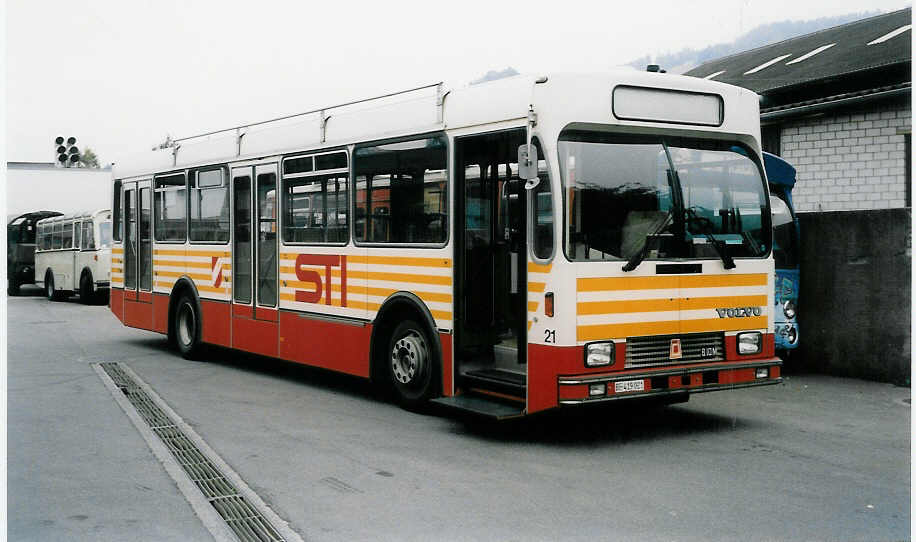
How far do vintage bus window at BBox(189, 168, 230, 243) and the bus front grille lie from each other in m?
6.64

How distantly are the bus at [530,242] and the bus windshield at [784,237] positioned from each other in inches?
142

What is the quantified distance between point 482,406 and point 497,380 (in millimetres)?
321

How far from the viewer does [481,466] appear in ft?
23.9

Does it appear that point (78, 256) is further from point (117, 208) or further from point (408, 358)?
point (408, 358)

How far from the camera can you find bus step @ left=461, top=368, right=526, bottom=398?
8.21 m

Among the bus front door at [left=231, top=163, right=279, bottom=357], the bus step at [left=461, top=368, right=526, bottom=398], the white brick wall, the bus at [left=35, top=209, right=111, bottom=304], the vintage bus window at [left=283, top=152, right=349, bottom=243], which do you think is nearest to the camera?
the bus step at [left=461, top=368, right=526, bottom=398]

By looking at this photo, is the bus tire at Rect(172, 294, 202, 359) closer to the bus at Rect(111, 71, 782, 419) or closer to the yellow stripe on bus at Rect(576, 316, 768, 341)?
the bus at Rect(111, 71, 782, 419)

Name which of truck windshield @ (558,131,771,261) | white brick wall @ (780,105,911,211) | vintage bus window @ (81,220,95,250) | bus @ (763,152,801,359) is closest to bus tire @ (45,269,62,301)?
vintage bus window @ (81,220,95,250)

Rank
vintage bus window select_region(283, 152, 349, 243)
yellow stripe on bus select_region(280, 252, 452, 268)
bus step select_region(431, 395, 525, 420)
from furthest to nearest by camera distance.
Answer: vintage bus window select_region(283, 152, 349, 243) < yellow stripe on bus select_region(280, 252, 452, 268) < bus step select_region(431, 395, 525, 420)

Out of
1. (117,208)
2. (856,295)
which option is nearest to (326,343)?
(856,295)

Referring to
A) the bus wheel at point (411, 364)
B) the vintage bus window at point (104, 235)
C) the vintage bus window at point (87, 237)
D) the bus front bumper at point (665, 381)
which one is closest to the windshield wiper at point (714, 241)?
the bus front bumper at point (665, 381)

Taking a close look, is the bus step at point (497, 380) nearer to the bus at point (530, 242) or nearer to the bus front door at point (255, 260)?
the bus at point (530, 242)

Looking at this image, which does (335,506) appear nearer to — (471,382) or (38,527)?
(38,527)

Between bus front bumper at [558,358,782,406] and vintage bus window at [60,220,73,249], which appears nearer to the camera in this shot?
bus front bumper at [558,358,782,406]
